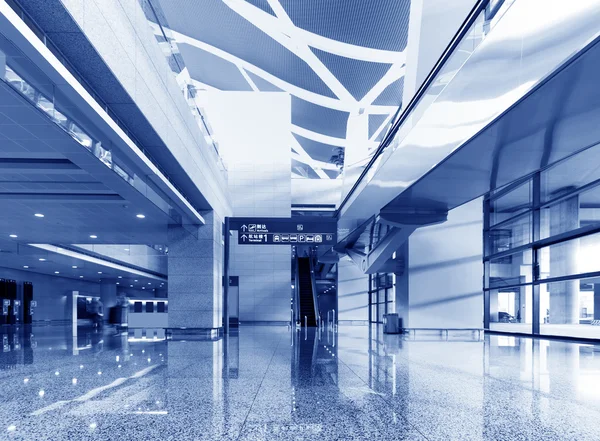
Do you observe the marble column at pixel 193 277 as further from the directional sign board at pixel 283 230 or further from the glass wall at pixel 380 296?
the glass wall at pixel 380 296

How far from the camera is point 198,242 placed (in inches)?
834

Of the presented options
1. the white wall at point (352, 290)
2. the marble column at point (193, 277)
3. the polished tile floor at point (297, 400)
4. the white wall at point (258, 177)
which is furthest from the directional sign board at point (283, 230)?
the white wall at point (352, 290)

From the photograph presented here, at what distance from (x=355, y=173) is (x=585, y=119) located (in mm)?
12222

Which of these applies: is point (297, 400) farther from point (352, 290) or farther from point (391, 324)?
point (352, 290)

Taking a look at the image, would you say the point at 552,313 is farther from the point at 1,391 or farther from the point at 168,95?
the point at 1,391

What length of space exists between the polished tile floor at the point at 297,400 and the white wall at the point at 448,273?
12754mm

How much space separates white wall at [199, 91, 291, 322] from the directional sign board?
11.7 m

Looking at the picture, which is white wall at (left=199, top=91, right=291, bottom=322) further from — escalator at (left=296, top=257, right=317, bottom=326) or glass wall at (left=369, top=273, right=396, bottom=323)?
glass wall at (left=369, top=273, right=396, bottom=323)

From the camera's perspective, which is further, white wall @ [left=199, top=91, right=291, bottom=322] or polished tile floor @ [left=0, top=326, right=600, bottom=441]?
white wall @ [left=199, top=91, right=291, bottom=322]

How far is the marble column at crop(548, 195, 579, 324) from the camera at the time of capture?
20484 mm

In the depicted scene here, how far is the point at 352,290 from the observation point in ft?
150

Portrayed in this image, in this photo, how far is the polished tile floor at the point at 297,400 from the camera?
4.62 metres

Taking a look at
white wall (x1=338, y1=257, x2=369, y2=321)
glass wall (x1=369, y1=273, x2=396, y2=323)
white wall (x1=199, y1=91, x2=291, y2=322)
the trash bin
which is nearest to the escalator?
white wall (x1=199, y1=91, x2=291, y2=322)

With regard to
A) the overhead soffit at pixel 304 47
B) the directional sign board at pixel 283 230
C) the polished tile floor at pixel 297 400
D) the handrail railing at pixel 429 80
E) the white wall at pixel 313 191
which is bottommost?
the polished tile floor at pixel 297 400
